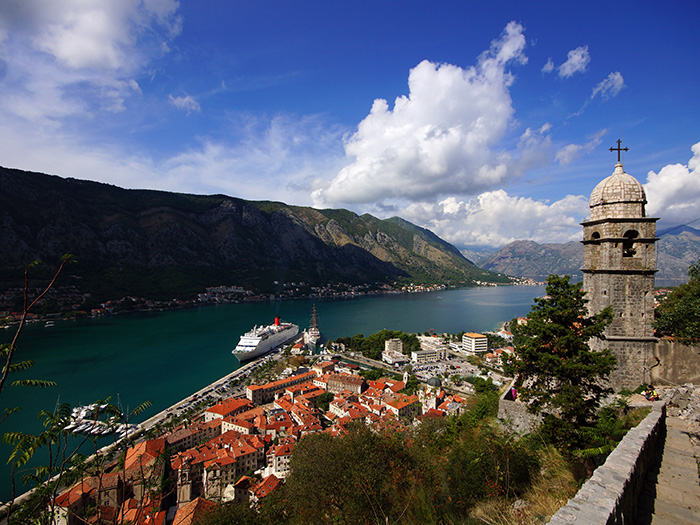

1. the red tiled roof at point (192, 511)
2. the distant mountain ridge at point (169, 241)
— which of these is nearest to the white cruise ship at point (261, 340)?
the distant mountain ridge at point (169, 241)

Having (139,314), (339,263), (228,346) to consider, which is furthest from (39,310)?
(339,263)

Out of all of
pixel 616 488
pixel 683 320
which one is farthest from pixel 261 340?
pixel 616 488

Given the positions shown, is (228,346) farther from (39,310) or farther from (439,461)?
(39,310)

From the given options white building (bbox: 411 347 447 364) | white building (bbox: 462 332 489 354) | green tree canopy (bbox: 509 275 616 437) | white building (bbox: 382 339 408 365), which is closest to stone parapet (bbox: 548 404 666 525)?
green tree canopy (bbox: 509 275 616 437)

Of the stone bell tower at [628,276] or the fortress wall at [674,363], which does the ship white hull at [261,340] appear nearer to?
the stone bell tower at [628,276]

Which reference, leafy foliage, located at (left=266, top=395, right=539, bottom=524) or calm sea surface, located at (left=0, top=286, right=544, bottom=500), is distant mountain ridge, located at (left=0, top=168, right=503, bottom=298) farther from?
leafy foliage, located at (left=266, top=395, right=539, bottom=524)

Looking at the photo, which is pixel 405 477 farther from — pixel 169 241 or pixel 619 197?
pixel 169 241
